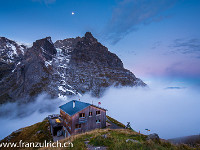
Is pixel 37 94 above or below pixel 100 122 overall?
above

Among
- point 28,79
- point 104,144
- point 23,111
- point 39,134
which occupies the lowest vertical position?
point 23,111

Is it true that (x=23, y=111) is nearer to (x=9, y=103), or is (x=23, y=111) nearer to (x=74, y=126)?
(x=9, y=103)

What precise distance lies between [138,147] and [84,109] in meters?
27.4

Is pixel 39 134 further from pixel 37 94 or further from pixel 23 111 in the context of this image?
pixel 23 111

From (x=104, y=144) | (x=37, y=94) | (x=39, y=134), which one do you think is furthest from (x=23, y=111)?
(x=104, y=144)

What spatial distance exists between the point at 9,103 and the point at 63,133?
22224 cm

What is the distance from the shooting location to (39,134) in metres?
42.8

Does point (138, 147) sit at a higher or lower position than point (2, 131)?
higher

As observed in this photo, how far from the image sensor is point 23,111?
643ft

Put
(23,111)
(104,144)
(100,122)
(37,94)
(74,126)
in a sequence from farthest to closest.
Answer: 1. (23,111)
2. (37,94)
3. (100,122)
4. (74,126)
5. (104,144)

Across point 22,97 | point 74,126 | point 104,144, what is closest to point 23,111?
point 22,97

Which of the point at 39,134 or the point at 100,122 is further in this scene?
the point at 39,134

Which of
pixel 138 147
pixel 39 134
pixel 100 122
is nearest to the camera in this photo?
pixel 138 147

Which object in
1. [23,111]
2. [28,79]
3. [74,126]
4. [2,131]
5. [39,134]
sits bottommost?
[2,131]
